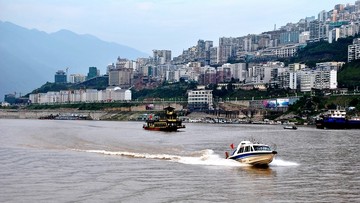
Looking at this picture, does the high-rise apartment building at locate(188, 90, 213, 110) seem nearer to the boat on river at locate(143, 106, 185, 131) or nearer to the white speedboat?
the boat on river at locate(143, 106, 185, 131)

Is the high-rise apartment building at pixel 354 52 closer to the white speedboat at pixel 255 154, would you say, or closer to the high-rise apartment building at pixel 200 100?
the high-rise apartment building at pixel 200 100

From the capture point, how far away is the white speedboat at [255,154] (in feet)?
99.1

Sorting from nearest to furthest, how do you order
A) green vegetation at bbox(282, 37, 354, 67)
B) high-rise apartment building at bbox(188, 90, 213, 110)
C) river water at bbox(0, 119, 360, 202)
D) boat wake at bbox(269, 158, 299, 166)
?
1. river water at bbox(0, 119, 360, 202)
2. boat wake at bbox(269, 158, 299, 166)
3. high-rise apartment building at bbox(188, 90, 213, 110)
4. green vegetation at bbox(282, 37, 354, 67)

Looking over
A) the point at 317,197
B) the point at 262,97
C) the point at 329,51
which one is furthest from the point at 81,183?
the point at 329,51

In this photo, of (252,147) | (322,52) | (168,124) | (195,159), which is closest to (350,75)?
(322,52)

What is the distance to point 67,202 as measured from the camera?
66.0ft

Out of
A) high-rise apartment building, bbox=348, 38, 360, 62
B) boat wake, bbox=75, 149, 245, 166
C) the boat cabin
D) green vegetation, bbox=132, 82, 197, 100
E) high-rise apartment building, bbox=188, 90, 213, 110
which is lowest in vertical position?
boat wake, bbox=75, 149, 245, 166

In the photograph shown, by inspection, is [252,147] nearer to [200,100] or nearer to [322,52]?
[200,100]

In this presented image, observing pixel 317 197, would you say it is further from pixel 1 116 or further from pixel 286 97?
pixel 1 116

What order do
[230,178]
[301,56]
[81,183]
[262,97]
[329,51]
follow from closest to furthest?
[81,183], [230,178], [262,97], [329,51], [301,56]

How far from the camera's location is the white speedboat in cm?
3022

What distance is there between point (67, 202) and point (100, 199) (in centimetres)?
121

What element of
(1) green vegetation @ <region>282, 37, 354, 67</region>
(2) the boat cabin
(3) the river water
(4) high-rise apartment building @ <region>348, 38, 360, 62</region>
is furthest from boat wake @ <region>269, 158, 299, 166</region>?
(1) green vegetation @ <region>282, 37, 354, 67</region>

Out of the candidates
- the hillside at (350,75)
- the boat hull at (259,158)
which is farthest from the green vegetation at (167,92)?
the boat hull at (259,158)
